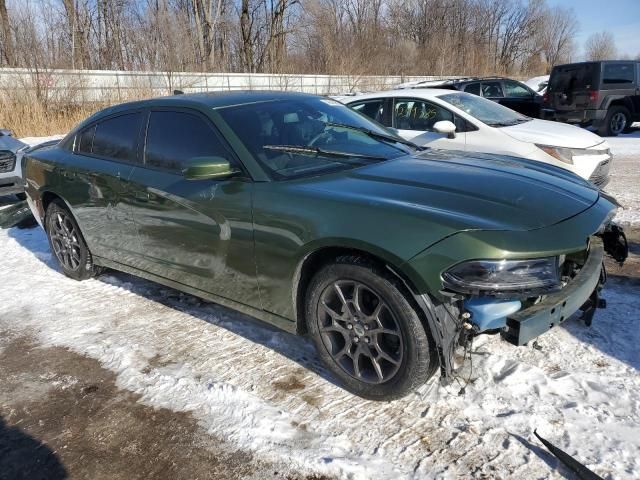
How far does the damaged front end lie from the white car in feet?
12.4

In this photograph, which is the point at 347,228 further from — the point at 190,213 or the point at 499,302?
the point at 190,213

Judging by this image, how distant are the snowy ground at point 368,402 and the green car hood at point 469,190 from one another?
36.4 inches

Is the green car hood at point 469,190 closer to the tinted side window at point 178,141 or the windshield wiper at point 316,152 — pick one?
the windshield wiper at point 316,152

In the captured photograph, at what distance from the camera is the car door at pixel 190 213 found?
315 centimetres

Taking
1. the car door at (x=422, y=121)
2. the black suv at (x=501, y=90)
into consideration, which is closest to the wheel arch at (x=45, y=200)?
the car door at (x=422, y=121)

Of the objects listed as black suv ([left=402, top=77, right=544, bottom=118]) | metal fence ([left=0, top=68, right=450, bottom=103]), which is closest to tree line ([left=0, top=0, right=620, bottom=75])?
metal fence ([left=0, top=68, right=450, bottom=103])

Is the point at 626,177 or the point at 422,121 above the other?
the point at 422,121

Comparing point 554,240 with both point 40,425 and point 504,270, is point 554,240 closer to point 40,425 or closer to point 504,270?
point 504,270

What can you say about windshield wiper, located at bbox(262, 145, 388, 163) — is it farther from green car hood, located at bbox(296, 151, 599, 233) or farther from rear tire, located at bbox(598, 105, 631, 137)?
rear tire, located at bbox(598, 105, 631, 137)

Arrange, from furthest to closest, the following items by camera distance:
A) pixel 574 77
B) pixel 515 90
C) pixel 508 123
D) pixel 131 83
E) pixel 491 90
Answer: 1. pixel 131 83
2. pixel 574 77
3. pixel 515 90
4. pixel 491 90
5. pixel 508 123

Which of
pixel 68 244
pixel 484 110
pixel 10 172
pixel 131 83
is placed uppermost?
pixel 131 83

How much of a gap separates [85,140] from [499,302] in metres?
3.87

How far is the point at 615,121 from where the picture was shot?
13203 millimetres

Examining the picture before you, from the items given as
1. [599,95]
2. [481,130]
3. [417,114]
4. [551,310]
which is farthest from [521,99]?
[551,310]
